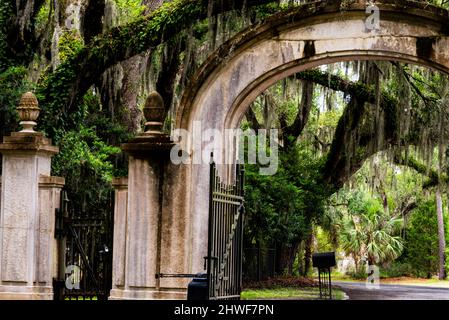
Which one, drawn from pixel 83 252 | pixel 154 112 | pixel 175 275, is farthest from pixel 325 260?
pixel 175 275

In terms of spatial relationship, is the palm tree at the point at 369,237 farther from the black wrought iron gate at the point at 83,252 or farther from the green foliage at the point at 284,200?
the black wrought iron gate at the point at 83,252

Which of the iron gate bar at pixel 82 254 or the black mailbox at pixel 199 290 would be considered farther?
the iron gate bar at pixel 82 254

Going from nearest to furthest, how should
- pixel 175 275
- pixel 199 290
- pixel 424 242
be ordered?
pixel 199 290 < pixel 175 275 < pixel 424 242

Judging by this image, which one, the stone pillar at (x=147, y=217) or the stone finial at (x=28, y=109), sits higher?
the stone finial at (x=28, y=109)

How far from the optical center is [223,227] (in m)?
11.1

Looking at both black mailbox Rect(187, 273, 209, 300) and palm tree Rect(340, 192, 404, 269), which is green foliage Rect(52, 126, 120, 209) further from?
palm tree Rect(340, 192, 404, 269)

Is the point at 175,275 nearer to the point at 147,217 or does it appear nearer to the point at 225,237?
the point at 225,237

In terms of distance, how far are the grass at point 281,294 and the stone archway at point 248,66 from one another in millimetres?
7457

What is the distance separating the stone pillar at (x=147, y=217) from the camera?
11914mm

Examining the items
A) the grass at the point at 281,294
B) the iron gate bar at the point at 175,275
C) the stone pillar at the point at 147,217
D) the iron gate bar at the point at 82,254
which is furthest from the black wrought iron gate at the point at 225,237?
the grass at the point at 281,294

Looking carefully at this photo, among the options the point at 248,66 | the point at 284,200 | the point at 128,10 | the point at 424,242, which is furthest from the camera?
the point at 424,242

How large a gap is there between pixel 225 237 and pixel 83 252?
2473 mm

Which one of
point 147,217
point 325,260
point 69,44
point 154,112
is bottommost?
point 325,260

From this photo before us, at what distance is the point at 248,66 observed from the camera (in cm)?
1217
